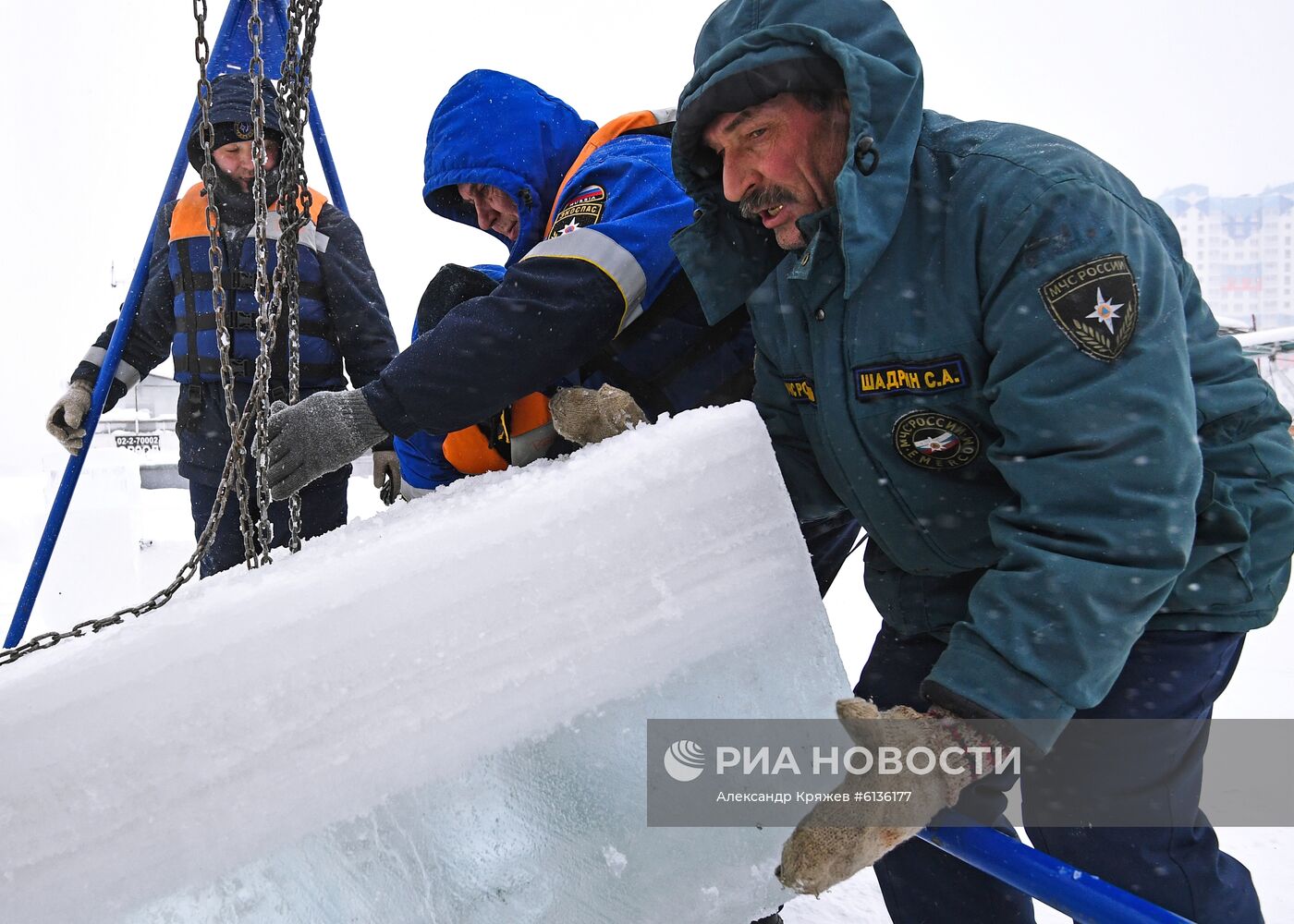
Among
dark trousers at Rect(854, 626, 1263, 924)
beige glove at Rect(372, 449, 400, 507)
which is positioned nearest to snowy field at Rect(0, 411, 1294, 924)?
dark trousers at Rect(854, 626, 1263, 924)

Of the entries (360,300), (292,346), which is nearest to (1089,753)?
(292,346)

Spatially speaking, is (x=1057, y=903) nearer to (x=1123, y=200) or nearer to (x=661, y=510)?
(x=661, y=510)

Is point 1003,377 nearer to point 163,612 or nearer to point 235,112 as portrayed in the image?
point 163,612

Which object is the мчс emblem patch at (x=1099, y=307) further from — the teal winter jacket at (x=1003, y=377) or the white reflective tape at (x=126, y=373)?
the white reflective tape at (x=126, y=373)

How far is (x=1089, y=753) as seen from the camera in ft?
3.85

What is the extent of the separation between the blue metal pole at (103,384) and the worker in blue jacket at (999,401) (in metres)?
2.43

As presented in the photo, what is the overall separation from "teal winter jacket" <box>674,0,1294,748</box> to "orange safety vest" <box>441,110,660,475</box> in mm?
599

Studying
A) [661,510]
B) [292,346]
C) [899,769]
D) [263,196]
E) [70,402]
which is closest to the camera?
[899,769]

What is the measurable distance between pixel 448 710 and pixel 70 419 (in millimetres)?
2652

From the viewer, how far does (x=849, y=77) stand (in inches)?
40.8

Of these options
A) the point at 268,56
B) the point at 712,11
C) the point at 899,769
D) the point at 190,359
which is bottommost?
the point at 899,769

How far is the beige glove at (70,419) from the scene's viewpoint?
3018 mm

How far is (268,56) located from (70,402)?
147 centimetres

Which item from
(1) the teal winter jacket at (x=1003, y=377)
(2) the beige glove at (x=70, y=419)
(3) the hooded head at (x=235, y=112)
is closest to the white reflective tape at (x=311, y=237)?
(3) the hooded head at (x=235, y=112)
